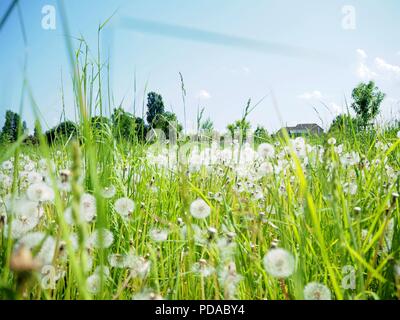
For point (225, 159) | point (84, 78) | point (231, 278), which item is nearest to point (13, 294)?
point (231, 278)

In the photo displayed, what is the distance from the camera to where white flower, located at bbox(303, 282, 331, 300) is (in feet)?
2.49

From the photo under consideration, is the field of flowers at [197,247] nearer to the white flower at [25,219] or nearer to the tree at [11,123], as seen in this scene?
the white flower at [25,219]

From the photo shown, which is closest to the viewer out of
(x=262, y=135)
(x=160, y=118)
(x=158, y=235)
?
→ (x=158, y=235)

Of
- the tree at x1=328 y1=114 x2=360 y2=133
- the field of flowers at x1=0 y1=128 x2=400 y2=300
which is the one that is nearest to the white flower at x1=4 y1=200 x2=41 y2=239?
the field of flowers at x1=0 y1=128 x2=400 y2=300

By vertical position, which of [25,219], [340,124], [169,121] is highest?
[340,124]

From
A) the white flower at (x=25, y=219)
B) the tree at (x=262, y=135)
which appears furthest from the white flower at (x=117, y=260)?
the tree at (x=262, y=135)

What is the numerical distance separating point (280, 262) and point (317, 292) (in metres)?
0.10

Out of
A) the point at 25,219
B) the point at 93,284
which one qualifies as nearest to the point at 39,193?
the point at 25,219

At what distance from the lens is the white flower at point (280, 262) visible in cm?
80

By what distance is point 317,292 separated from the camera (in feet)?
2.53

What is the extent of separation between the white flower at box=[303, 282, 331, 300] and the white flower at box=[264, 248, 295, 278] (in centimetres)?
5

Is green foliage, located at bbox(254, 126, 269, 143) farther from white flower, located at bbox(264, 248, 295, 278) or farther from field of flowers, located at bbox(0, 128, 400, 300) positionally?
white flower, located at bbox(264, 248, 295, 278)

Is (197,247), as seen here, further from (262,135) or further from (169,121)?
(262,135)
